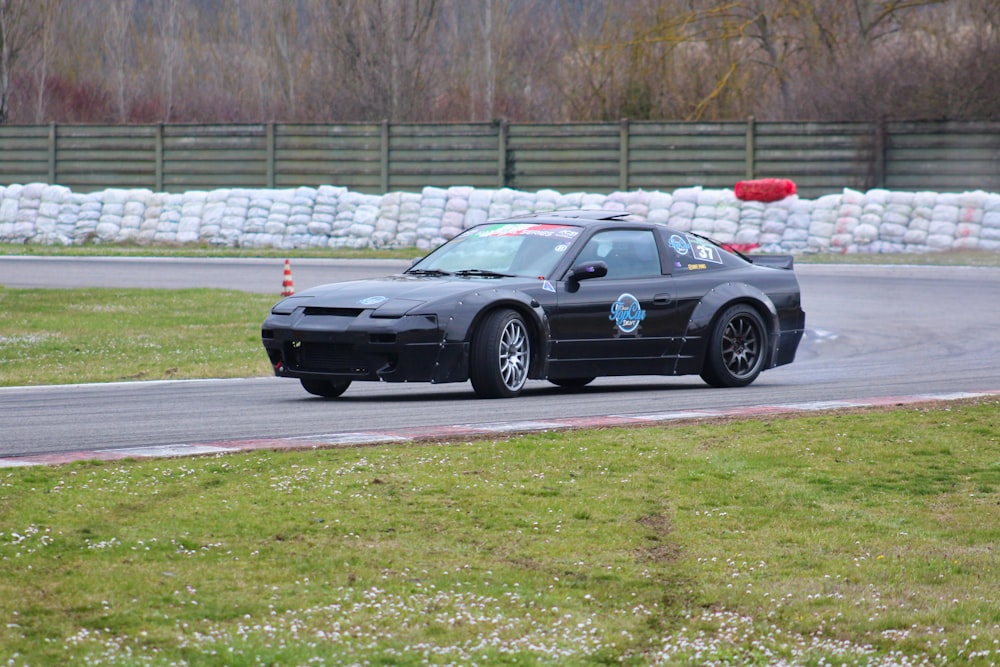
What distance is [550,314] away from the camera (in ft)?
35.0

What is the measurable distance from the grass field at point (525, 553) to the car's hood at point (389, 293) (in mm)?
2045

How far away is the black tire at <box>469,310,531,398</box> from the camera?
1023cm

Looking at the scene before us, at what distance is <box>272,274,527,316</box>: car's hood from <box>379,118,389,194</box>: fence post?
Answer: 24.9m

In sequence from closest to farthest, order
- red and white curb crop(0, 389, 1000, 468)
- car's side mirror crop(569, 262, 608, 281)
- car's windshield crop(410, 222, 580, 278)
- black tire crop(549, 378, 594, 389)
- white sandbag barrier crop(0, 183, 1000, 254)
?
red and white curb crop(0, 389, 1000, 468) < car's side mirror crop(569, 262, 608, 281) < car's windshield crop(410, 222, 580, 278) < black tire crop(549, 378, 594, 389) < white sandbag barrier crop(0, 183, 1000, 254)

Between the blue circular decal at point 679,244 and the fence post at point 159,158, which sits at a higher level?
the fence post at point 159,158

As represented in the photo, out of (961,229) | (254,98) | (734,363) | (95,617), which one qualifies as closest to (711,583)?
(95,617)

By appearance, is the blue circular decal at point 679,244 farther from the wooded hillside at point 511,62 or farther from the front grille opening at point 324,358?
the wooded hillside at point 511,62

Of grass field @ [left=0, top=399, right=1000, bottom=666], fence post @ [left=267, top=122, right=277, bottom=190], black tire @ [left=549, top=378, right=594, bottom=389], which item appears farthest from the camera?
fence post @ [left=267, top=122, right=277, bottom=190]

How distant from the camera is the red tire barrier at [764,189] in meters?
30.6

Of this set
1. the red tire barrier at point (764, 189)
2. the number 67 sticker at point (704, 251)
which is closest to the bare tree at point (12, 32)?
the red tire barrier at point (764, 189)

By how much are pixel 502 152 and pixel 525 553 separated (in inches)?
1171

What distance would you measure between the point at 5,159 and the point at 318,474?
33.1 metres

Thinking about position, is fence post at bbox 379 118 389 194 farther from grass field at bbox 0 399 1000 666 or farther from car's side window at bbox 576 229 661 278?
grass field at bbox 0 399 1000 666

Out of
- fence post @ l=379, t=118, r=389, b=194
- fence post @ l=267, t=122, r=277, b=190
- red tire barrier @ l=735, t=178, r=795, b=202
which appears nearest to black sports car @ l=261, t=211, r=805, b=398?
red tire barrier @ l=735, t=178, r=795, b=202
